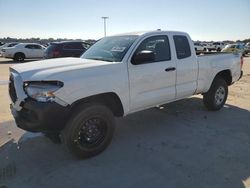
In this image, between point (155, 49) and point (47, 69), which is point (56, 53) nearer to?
point (155, 49)

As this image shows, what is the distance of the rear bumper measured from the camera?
3.85 m

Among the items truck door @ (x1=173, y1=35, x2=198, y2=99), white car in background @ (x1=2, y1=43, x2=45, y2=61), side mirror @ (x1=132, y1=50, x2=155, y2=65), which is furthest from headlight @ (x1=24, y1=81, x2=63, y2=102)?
white car in background @ (x1=2, y1=43, x2=45, y2=61)

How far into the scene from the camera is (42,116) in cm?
384

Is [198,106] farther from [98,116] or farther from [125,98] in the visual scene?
[98,116]

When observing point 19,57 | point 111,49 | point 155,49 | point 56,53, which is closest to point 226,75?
point 155,49

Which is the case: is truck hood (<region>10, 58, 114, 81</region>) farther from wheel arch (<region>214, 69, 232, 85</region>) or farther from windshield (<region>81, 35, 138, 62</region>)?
wheel arch (<region>214, 69, 232, 85</region>)

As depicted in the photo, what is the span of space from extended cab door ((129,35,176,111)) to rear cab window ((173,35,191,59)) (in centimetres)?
27

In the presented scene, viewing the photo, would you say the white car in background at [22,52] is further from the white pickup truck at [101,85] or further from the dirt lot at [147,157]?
the white pickup truck at [101,85]

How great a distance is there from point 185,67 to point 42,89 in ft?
10.1

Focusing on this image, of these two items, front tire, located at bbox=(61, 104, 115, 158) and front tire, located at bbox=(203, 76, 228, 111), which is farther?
front tire, located at bbox=(203, 76, 228, 111)

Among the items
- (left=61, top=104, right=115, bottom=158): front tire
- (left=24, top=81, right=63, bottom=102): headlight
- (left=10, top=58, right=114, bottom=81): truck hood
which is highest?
(left=10, top=58, right=114, bottom=81): truck hood

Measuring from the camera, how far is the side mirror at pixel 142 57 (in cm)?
477

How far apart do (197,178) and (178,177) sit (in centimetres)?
25

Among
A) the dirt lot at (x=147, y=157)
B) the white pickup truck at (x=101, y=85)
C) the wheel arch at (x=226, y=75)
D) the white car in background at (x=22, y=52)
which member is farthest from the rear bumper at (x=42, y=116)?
the white car in background at (x=22, y=52)
